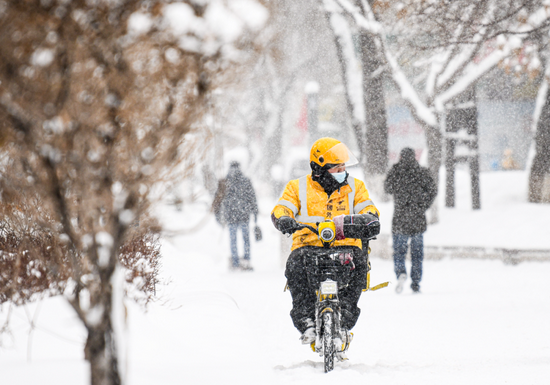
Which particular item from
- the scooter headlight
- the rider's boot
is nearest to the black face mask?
the scooter headlight

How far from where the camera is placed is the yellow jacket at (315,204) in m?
5.24

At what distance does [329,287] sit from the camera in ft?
16.5

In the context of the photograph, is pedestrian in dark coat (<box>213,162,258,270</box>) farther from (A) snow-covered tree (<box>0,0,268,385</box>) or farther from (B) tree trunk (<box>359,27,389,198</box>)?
(A) snow-covered tree (<box>0,0,268,385</box>)

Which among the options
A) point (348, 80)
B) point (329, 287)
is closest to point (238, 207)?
point (348, 80)

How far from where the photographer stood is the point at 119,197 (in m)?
3.12

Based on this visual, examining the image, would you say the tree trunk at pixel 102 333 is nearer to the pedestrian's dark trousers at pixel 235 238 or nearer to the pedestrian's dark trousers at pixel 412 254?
the pedestrian's dark trousers at pixel 412 254

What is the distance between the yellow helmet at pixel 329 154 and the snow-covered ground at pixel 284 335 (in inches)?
61.2

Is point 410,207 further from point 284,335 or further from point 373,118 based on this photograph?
point 373,118

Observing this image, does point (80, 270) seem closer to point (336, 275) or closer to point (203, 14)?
point (203, 14)

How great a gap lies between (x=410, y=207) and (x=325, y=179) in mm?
4762

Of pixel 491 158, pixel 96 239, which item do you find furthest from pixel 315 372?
pixel 491 158

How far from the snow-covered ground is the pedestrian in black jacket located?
1.42 ft

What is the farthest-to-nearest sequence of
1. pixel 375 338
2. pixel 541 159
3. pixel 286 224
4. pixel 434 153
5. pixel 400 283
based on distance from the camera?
pixel 541 159, pixel 434 153, pixel 400 283, pixel 375 338, pixel 286 224

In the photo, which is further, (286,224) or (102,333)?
(286,224)
